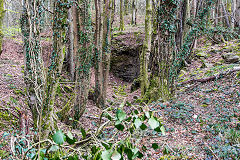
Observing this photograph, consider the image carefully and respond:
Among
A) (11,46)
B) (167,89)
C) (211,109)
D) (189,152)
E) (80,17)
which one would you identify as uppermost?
(80,17)

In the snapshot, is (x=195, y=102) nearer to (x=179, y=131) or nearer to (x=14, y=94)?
(x=179, y=131)

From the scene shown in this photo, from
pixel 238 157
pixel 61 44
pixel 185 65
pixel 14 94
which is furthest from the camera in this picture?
pixel 185 65

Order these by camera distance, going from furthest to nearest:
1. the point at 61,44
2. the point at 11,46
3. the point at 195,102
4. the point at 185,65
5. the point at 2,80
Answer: the point at 11,46
the point at 185,65
the point at 2,80
the point at 195,102
the point at 61,44

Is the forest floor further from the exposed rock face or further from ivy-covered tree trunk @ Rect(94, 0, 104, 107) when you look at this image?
the exposed rock face

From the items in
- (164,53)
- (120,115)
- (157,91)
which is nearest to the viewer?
(120,115)

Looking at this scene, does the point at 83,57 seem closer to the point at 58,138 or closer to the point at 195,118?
the point at 195,118

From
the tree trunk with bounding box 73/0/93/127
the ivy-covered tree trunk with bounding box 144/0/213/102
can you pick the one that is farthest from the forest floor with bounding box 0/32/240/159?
the tree trunk with bounding box 73/0/93/127

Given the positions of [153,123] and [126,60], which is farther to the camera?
[126,60]

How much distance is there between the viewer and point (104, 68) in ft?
28.3

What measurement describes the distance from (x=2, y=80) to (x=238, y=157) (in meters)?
7.86

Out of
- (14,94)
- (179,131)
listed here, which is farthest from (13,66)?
(179,131)

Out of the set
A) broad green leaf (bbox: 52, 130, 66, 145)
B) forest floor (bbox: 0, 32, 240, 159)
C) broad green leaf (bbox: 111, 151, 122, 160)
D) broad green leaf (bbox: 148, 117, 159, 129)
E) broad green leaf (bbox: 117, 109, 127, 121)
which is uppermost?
broad green leaf (bbox: 117, 109, 127, 121)

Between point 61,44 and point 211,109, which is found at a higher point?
point 61,44

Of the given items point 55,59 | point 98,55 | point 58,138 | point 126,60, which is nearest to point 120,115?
point 58,138
